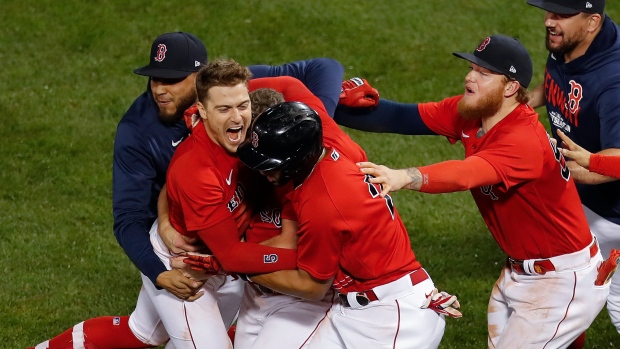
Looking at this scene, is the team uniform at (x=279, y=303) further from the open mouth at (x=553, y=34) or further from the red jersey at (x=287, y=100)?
the open mouth at (x=553, y=34)

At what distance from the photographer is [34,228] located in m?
8.96

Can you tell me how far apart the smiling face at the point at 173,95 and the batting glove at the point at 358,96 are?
1.14 m

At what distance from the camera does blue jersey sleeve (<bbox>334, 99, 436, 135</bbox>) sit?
259 inches

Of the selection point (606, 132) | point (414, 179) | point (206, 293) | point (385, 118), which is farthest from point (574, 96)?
point (206, 293)

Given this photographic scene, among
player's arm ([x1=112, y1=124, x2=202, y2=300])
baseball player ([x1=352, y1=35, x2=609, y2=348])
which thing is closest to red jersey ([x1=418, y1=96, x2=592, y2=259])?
baseball player ([x1=352, y1=35, x2=609, y2=348])

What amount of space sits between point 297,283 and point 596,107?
8.87 feet

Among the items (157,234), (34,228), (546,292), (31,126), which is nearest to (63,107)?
(31,126)

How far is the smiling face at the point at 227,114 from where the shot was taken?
17.6ft

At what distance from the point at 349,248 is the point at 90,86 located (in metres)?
7.19

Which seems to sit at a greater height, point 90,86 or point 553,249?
point 553,249

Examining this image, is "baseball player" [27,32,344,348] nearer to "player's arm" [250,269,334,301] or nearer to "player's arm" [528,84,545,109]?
"player's arm" [250,269,334,301]

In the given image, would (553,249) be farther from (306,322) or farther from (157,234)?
(157,234)

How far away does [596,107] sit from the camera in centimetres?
670

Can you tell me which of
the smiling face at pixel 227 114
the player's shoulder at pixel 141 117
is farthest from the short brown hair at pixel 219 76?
the player's shoulder at pixel 141 117
